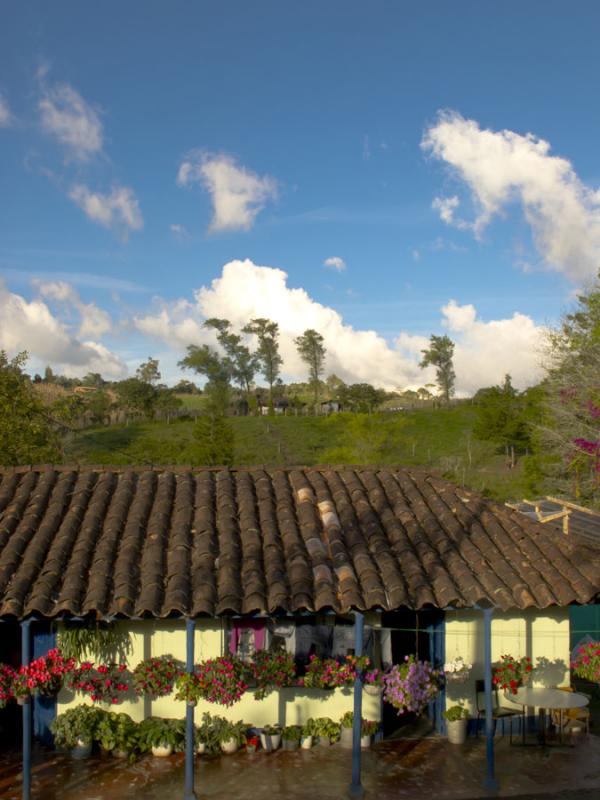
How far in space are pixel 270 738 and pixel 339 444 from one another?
47.8 metres

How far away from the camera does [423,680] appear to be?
1023 centimetres

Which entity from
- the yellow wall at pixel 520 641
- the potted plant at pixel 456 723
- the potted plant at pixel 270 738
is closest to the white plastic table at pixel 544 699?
the yellow wall at pixel 520 641

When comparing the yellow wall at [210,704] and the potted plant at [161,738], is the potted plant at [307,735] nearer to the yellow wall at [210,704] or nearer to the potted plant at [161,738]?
the yellow wall at [210,704]

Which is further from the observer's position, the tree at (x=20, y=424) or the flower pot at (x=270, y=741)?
the tree at (x=20, y=424)

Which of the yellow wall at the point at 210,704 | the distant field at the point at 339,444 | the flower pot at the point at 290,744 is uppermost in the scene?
the distant field at the point at 339,444

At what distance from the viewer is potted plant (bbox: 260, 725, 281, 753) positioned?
11023 millimetres

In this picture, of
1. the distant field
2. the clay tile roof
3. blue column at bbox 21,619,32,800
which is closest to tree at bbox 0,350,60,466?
the distant field

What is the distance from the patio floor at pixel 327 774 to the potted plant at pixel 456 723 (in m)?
0.16

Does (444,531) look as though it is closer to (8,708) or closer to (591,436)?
(8,708)

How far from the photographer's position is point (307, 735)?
11.1 meters

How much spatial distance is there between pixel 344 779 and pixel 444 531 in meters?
4.22

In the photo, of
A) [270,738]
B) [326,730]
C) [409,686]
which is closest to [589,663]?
[409,686]

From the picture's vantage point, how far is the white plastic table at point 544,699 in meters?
10.7

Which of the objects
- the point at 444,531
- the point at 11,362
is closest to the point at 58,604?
the point at 444,531
